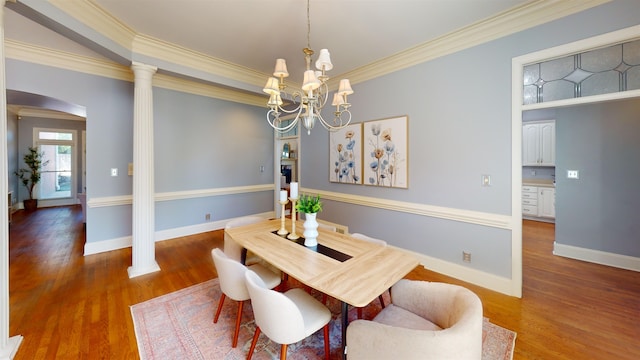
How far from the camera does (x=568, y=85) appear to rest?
7.04ft

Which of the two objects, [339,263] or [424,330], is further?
[339,263]

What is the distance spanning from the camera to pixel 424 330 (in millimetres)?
1232

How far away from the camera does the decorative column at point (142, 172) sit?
282cm

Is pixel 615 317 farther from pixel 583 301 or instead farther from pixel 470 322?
pixel 470 322

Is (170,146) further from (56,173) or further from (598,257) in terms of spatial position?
(598,257)

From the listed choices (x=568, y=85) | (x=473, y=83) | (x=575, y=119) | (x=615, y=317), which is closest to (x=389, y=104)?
(x=473, y=83)

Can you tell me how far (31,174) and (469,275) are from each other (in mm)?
10288

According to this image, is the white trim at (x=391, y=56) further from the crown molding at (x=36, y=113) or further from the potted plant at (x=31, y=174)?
the potted plant at (x=31, y=174)

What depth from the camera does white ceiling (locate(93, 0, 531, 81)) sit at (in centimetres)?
217

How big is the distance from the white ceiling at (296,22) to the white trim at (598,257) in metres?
3.34

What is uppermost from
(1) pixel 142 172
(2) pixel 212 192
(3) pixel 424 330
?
(1) pixel 142 172

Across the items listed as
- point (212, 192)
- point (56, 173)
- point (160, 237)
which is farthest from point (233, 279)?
point (56, 173)

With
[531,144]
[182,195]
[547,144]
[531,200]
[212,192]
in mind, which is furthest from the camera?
[531,144]

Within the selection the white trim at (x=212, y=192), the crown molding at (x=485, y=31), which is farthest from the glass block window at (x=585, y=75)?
the white trim at (x=212, y=192)
